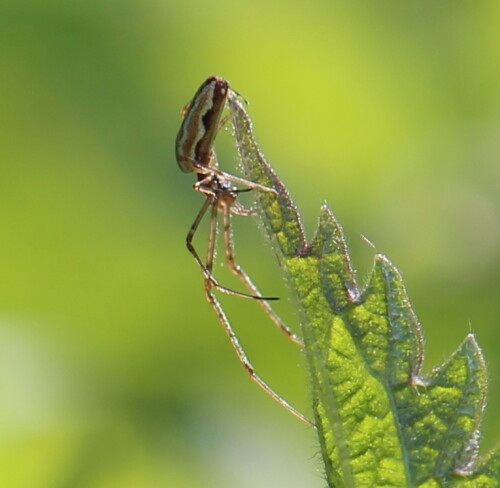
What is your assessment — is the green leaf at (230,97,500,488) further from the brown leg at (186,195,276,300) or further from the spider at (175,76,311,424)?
the brown leg at (186,195,276,300)

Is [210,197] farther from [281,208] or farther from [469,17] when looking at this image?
[469,17]

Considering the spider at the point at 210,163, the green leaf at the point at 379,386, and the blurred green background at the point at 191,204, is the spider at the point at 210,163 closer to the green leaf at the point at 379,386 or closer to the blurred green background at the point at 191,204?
the blurred green background at the point at 191,204

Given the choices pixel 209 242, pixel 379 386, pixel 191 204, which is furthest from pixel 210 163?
pixel 379 386

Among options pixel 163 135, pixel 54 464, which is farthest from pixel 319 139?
pixel 54 464

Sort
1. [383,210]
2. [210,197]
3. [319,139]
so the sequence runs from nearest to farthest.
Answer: [210,197] → [383,210] → [319,139]

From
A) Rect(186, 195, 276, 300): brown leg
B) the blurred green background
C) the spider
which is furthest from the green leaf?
the blurred green background

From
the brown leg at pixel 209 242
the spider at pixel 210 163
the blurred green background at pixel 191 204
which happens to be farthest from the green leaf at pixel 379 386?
the blurred green background at pixel 191 204

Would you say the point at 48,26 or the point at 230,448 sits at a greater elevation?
the point at 48,26
